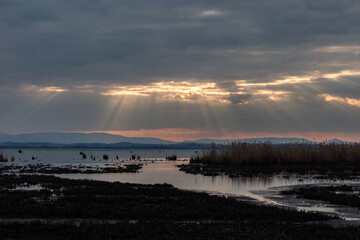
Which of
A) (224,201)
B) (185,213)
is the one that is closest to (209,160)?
(224,201)

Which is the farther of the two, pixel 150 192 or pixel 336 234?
pixel 150 192

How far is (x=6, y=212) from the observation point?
15.3 m

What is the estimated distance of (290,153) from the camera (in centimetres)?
5109

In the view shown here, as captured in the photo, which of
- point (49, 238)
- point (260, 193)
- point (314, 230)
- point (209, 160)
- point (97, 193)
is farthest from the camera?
point (209, 160)

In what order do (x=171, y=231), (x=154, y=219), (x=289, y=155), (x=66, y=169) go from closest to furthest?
(x=171, y=231)
(x=154, y=219)
(x=66, y=169)
(x=289, y=155)

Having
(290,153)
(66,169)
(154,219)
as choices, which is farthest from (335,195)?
(66,169)

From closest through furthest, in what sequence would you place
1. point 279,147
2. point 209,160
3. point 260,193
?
point 260,193 → point 279,147 → point 209,160

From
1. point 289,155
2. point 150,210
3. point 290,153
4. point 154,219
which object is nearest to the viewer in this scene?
point 154,219

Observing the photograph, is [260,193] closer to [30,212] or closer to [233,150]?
[30,212]

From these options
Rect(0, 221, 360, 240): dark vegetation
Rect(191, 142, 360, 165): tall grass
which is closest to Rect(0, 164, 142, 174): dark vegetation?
Rect(191, 142, 360, 165): tall grass

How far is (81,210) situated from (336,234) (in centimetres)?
898

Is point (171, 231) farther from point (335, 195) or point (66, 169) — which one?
point (66, 169)

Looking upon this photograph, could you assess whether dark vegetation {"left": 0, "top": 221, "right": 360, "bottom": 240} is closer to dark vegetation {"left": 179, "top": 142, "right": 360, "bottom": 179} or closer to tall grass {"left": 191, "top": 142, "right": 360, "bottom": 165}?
dark vegetation {"left": 179, "top": 142, "right": 360, "bottom": 179}

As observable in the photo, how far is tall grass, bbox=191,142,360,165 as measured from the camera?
50.5 metres
